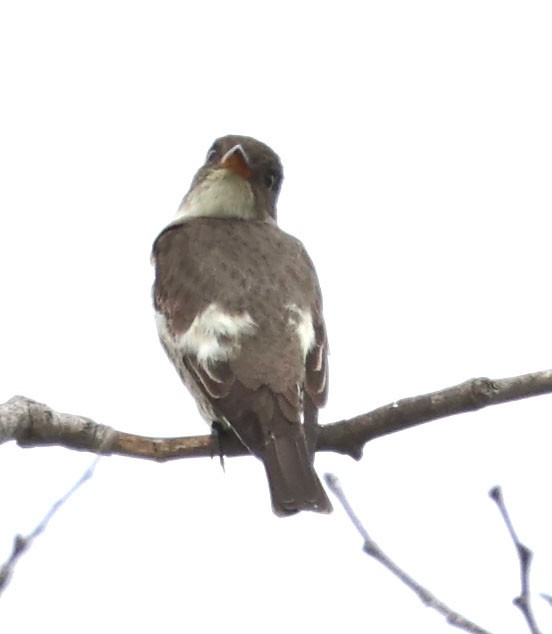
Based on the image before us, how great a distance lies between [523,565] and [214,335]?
3560mm

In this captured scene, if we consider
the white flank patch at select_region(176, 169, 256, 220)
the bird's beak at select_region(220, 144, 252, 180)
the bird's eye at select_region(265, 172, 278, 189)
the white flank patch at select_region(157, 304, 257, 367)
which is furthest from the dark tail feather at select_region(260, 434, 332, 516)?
the bird's eye at select_region(265, 172, 278, 189)

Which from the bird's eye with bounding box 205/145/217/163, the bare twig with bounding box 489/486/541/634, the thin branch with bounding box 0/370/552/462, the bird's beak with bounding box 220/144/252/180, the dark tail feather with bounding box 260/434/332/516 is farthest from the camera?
the bird's eye with bounding box 205/145/217/163

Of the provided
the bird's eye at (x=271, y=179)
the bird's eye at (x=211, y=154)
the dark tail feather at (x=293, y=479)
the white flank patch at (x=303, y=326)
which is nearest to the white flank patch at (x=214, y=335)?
the white flank patch at (x=303, y=326)

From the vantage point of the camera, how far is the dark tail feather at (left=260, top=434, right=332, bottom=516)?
6.57 meters

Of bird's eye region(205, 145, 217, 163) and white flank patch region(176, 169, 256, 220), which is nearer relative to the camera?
white flank patch region(176, 169, 256, 220)

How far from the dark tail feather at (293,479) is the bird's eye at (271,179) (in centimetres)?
300

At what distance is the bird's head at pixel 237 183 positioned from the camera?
29.5ft

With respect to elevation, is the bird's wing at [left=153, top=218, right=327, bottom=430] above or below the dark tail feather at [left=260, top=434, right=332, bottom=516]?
above

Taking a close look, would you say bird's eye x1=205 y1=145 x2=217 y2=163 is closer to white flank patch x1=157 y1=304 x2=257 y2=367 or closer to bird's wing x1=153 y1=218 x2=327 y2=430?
bird's wing x1=153 y1=218 x2=327 y2=430

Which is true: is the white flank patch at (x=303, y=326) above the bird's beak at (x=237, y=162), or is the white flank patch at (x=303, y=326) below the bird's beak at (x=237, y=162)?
below

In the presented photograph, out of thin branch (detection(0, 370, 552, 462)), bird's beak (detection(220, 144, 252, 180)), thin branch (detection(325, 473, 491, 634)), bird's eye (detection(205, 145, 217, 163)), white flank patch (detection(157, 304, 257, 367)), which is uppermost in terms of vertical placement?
bird's eye (detection(205, 145, 217, 163))

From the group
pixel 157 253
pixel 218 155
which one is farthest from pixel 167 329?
pixel 218 155

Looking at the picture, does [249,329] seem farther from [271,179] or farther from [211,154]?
[211,154]

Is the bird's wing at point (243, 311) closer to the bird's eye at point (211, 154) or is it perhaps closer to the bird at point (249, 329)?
the bird at point (249, 329)
